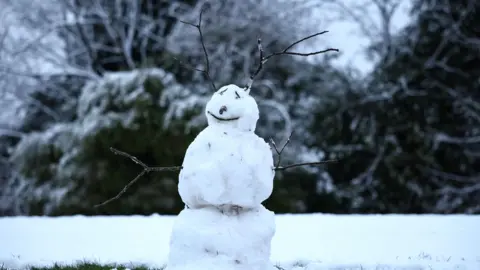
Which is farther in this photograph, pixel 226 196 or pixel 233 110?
pixel 233 110

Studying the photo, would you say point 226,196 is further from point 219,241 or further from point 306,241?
point 306,241

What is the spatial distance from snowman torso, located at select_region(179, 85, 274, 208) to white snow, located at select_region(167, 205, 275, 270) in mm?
90

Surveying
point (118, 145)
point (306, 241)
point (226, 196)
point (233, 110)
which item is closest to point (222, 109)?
point (233, 110)

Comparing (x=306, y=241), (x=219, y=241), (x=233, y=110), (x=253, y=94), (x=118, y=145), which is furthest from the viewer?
(x=253, y=94)

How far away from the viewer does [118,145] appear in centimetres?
1023

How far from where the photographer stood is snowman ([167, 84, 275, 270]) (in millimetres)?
2902

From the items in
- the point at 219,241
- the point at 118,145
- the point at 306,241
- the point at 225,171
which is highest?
the point at 225,171

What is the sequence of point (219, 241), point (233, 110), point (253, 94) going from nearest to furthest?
1. point (219, 241)
2. point (233, 110)
3. point (253, 94)

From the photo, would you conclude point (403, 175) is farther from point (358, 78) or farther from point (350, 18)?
point (350, 18)

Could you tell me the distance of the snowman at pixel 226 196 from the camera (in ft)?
9.52

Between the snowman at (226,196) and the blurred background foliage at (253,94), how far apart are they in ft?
23.6

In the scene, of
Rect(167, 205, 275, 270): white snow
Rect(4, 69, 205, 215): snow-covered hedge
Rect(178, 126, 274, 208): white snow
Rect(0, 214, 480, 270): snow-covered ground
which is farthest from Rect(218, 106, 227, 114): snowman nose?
Rect(4, 69, 205, 215): snow-covered hedge

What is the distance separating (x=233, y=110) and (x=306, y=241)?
3016mm

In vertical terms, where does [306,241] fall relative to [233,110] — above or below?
below
